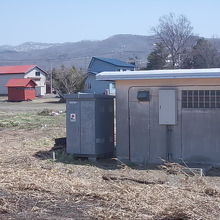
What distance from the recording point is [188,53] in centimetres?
7669

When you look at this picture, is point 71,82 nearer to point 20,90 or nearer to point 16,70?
point 20,90

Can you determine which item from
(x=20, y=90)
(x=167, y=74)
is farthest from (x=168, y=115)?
(x=20, y=90)

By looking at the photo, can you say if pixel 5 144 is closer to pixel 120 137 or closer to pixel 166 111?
pixel 120 137

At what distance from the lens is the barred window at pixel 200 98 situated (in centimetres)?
1328

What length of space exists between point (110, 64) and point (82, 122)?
6203cm

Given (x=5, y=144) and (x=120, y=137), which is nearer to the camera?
(x=120, y=137)

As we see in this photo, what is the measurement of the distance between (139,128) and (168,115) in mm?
853

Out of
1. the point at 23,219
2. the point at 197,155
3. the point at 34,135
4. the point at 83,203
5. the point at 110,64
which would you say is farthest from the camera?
the point at 110,64

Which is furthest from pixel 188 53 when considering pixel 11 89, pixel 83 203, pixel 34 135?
pixel 83 203

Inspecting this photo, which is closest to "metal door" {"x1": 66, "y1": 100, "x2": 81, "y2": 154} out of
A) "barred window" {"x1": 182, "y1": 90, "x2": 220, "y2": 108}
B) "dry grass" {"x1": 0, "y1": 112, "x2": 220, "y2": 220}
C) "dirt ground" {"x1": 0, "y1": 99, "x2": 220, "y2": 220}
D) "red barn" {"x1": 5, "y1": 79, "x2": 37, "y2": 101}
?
"barred window" {"x1": 182, "y1": 90, "x2": 220, "y2": 108}

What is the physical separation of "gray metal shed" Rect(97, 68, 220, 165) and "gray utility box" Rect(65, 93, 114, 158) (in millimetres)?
489

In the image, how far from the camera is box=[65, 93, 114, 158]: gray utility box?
47.2ft

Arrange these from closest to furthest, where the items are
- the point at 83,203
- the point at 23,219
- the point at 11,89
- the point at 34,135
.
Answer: the point at 23,219
the point at 83,203
the point at 34,135
the point at 11,89

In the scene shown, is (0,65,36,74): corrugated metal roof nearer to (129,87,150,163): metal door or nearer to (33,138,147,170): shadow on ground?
(33,138,147,170): shadow on ground
